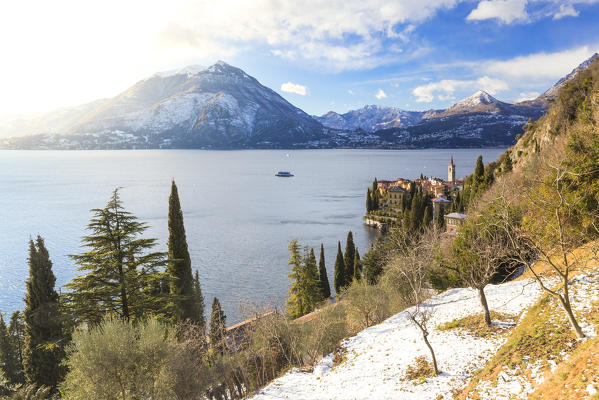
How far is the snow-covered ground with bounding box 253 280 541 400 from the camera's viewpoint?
528 inches

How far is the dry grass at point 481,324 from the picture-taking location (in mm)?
15836

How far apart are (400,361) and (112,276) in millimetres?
15672

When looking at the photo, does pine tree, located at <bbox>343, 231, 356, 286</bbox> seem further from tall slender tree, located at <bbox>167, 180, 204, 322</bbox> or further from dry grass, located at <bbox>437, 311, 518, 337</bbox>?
dry grass, located at <bbox>437, 311, 518, 337</bbox>

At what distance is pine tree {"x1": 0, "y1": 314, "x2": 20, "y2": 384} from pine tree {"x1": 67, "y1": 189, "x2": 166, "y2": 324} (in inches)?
705

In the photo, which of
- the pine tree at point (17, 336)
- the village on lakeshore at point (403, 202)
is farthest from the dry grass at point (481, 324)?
the village on lakeshore at point (403, 202)

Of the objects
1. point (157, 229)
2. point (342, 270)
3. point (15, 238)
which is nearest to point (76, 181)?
point (15, 238)

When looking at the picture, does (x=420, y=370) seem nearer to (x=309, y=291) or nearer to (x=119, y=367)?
(x=119, y=367)

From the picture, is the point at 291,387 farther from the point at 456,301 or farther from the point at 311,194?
the point at 311,194

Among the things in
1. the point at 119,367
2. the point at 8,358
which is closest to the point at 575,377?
the point at 119,367

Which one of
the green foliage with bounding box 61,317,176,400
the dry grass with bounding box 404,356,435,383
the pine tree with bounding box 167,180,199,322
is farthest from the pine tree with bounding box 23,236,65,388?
the dry grass with bounding box 404,356,435,383

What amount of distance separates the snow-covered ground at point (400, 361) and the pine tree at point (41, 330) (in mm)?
12963

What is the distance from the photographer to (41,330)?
19375 millimetres

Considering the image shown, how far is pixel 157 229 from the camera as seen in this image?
7025cm

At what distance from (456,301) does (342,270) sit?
2360cm
